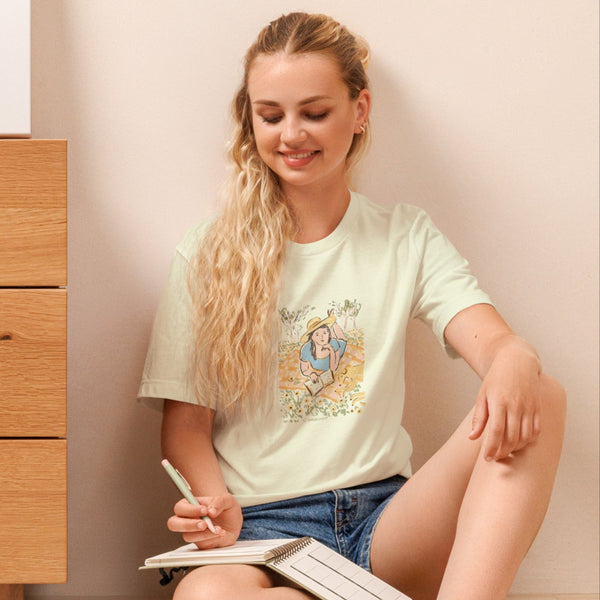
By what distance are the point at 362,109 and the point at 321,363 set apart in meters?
0.32

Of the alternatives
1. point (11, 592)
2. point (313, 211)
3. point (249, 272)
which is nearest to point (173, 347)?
point (249, 272)

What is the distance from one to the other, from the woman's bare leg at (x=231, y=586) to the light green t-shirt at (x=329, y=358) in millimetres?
169

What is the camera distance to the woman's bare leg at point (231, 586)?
2.78 feet

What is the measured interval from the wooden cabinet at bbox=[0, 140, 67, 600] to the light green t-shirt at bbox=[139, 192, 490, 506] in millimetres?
200

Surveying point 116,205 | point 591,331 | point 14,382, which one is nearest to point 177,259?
point 116,205

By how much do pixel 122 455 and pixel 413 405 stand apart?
416mm

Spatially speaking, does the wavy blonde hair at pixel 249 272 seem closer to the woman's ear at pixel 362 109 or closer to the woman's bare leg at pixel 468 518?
the woman's ear at pixel 362 109

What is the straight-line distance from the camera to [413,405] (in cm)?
127

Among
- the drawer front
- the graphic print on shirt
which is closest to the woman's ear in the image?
the graphic print on shirt

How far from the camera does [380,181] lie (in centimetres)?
125

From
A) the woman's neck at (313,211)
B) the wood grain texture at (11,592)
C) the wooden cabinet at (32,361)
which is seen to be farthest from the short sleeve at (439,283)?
the wood grain texture at (11,592)

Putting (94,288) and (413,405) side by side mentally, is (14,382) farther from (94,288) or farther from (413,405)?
(413,405)

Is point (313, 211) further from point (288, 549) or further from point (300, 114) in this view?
point (288, 549)

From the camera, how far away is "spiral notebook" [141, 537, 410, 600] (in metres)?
0.86
